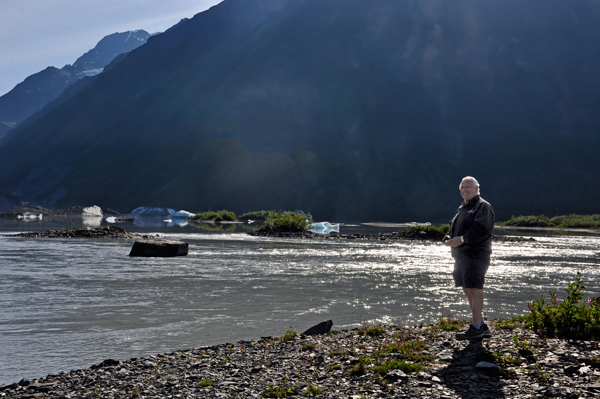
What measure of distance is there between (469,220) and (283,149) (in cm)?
15467

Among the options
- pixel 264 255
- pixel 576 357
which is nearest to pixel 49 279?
pixel 264 255

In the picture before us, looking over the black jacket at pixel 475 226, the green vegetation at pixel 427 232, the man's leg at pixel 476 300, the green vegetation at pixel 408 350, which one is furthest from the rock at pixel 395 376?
the green vegetation at pixel 427 232

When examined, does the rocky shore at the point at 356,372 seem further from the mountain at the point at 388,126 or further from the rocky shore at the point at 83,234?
the mountain at the point at 388,126

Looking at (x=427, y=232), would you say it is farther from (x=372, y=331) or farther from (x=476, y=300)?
(x=476, y=300)

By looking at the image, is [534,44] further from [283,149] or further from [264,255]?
[264,255]

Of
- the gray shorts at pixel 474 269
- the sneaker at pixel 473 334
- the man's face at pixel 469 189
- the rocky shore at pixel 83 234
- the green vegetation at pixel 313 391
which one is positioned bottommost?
the rocky shore at pixel 83 234

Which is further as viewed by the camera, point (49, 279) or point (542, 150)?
point (542, 150)

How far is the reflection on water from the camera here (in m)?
10.4

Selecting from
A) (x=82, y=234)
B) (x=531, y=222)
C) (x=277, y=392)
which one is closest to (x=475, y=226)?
(x=277, y=392)

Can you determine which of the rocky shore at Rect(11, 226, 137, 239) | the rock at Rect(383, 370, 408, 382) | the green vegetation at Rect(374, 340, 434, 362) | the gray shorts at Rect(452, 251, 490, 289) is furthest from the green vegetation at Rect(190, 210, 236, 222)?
the rock at Rect(383, 370, 408, 382)

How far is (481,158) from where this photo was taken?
486ft

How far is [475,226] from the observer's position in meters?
9.05

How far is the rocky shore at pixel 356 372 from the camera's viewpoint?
679cm

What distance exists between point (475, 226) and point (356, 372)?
11.7 feet
